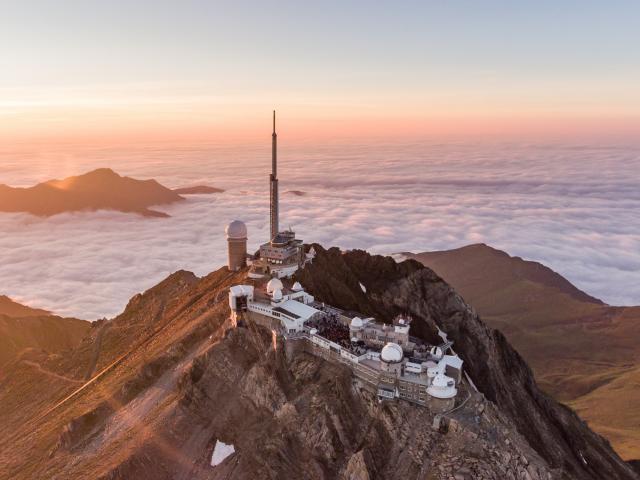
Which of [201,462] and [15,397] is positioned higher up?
[201,462]

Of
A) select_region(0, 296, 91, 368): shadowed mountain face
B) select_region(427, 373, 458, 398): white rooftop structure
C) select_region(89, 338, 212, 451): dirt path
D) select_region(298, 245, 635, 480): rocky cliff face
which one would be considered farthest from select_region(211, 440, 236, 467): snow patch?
select_region(0, 296, 91, 368): shadowed mountain face

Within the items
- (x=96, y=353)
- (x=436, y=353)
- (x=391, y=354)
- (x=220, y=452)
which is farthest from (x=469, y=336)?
(x=96, y=353)

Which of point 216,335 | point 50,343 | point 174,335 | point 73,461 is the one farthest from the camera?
point 50,343

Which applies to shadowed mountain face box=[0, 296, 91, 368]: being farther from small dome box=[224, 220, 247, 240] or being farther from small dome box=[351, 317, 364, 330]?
small dome box=[351, 317, 364, 330]

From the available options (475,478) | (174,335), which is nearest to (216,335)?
(174,335)

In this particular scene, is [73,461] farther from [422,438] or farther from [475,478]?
[475,478]
